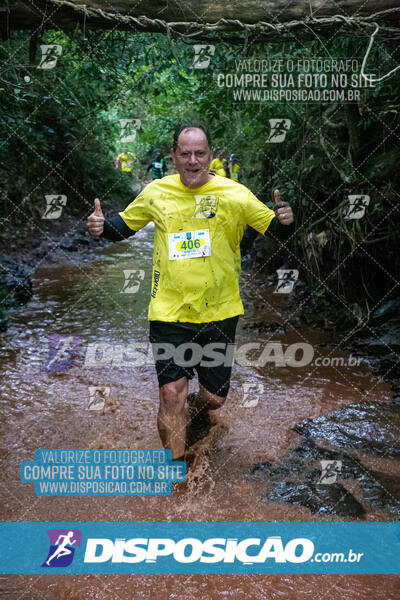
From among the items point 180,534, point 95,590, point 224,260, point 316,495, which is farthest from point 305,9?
point 95,590

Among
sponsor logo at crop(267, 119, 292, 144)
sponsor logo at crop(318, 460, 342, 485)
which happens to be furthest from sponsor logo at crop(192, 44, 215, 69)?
sponsor logo at crop(318, 460, 342, 485)

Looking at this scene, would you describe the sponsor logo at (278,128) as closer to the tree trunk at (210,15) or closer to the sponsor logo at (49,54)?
the sponsor logo at (49,54)

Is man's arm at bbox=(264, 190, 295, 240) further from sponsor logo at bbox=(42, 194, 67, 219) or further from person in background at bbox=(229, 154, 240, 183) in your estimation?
sponsor logo at bbox=(42, 194, 67, 219)

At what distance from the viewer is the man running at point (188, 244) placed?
3260 mm

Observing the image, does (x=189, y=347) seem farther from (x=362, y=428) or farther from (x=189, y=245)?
(x=362, y=428)

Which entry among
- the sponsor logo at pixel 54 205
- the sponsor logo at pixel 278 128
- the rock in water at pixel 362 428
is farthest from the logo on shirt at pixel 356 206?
the sponsor logo at pixel 54 205

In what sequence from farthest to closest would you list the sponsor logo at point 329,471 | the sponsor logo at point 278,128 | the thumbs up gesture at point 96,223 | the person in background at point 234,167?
the person in background at point 234,167, the sponsor logo at point 278,128, the sponsor logo at point 329,471, the thumbs up gesture at point 96,223

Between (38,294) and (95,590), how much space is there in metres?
6.42

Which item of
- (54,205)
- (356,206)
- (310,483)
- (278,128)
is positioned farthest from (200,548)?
(54,205)

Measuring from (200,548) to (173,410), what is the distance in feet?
2.58

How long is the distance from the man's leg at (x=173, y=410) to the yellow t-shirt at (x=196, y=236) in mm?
407

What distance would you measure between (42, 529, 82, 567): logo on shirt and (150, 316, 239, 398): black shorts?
0.95 meters

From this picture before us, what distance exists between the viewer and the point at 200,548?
9.47ft

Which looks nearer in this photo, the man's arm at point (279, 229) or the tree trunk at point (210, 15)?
the man's arm at point (279, 229)
